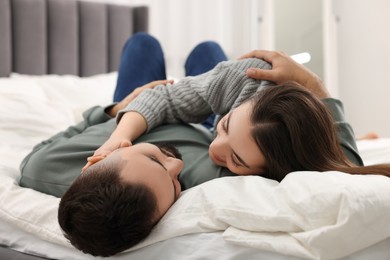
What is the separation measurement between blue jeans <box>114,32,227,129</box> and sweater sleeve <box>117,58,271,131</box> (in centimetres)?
56

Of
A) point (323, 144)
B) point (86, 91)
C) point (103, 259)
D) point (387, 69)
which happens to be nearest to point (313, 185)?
point (323, 144)

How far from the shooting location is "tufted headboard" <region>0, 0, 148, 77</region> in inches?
93.4

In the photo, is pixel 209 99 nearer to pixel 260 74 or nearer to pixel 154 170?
pixel 260 74

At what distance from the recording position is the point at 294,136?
2.74 ft

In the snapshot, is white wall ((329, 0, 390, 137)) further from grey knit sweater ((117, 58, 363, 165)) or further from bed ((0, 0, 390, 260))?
grey knit sweater ((117, 58, 363, 165))

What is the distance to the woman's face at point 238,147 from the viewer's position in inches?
34.1

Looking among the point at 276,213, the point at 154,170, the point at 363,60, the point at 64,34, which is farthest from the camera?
the point at 363,60

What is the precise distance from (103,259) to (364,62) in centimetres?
315

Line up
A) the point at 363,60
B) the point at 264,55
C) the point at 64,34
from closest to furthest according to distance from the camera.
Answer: the point at 264,55
the point at 64,34
the point at 363,60

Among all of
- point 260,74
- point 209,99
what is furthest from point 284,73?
point 209,99

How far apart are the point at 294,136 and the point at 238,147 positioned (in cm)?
11

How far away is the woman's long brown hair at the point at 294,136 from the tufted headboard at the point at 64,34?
1816 millimetres

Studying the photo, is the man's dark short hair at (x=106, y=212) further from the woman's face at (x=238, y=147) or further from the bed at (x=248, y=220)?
the woman's face at (x=238, y=147)

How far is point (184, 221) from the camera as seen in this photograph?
0.74 meters
